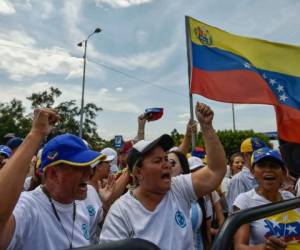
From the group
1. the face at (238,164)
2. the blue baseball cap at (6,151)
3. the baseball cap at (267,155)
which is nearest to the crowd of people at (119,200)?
the baseball cap at (267,155)

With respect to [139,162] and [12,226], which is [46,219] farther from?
[139,162]

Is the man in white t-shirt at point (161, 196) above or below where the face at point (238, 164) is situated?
below

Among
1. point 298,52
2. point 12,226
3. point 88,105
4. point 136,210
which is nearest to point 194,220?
point 136,210

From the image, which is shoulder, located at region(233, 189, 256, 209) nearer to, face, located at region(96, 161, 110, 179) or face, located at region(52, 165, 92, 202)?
face, located at region(52, 165, 92, 202)

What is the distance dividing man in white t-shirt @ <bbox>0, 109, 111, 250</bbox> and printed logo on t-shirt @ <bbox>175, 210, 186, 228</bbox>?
0.54m

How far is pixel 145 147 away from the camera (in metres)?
2.34

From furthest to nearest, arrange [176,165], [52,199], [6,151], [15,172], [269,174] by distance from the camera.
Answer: [6,151] → [176,165] → [269,174] → [52,199] → [15,172]

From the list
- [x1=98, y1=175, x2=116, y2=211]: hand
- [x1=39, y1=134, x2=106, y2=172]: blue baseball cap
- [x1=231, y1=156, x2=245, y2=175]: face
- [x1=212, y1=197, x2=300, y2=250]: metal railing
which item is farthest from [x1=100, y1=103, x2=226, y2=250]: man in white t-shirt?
[x1=231, y1=156, x2=245, y2=175]: face

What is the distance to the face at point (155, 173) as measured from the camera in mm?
2256

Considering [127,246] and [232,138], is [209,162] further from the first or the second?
[232,138]

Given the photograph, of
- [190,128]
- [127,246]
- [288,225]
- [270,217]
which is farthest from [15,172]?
[190,128]

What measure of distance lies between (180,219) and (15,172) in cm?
111

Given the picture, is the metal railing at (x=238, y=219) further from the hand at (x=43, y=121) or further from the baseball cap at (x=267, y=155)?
the baseball cap at (x=267, y=155)

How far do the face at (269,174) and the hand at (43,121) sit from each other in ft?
5.60
